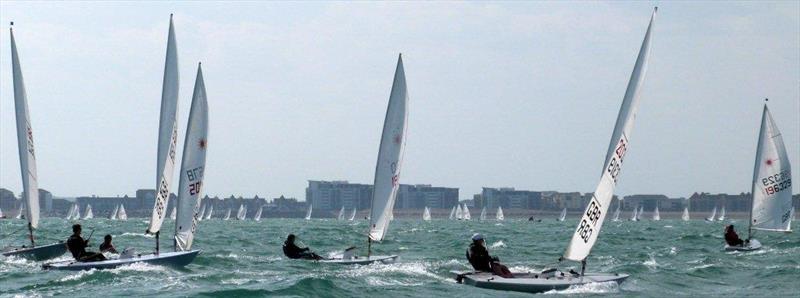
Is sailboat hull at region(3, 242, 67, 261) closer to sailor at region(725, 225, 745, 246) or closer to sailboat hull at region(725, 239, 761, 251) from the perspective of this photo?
sailboat hull at region(725, 239, 761, 251)

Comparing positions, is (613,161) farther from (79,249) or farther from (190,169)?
(79,249)

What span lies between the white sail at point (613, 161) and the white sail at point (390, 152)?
9760 millimetres

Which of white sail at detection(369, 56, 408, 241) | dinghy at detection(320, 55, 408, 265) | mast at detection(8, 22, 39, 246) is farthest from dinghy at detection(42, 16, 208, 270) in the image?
mast at detection(8, 22, 39, 246)

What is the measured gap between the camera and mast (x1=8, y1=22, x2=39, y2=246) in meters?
37.5

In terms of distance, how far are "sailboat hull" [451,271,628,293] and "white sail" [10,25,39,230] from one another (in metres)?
15.5

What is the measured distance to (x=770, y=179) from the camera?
50.3 metres

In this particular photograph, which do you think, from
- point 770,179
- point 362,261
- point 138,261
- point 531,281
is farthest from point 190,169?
point 770,179

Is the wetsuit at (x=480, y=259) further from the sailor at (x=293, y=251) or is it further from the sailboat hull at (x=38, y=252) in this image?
the sailboat hull at (x=38, y=252)

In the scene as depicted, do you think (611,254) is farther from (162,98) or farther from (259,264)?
(162,98)

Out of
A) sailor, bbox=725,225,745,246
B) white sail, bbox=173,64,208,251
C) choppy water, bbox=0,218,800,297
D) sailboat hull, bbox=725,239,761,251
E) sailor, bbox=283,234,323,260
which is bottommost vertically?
choppy water, bbox=0,218,800,297

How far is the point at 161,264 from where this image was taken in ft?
107

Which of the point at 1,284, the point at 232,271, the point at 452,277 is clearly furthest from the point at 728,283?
the point at 1,284

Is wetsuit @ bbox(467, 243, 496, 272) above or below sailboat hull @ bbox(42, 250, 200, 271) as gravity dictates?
above

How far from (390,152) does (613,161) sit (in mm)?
10505
